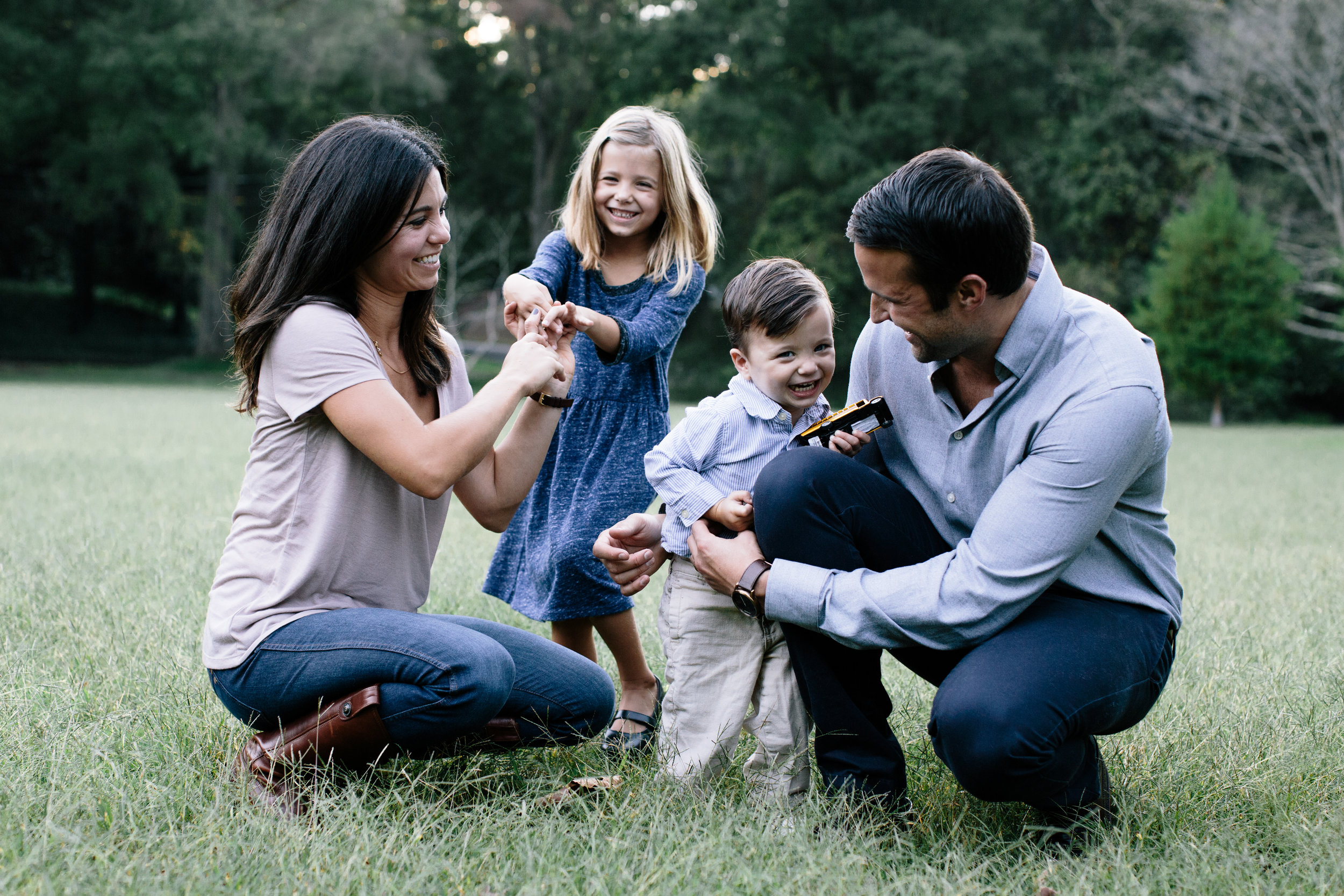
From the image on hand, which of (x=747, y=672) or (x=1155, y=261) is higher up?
(x=747, y=672)

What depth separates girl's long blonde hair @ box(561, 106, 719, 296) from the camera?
341 cm

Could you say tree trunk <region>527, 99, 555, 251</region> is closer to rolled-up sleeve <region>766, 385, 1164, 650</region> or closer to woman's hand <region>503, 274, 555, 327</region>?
woman's hand <region>503, 274, 555, 327</region>

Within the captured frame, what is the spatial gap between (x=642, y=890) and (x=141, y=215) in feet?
100

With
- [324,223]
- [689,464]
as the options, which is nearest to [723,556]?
[689,464]

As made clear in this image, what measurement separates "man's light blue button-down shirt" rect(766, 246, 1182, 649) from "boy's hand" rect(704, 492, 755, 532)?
241mm

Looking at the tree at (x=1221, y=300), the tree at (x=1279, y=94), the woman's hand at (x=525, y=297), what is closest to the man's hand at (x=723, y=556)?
the woman's hand at (x=525, y=297)

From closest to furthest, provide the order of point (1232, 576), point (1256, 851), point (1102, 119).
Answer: point (1256, 851) < point (1232, 576) < point (1102, 119)

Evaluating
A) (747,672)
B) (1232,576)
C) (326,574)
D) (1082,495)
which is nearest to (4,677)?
(326,574)

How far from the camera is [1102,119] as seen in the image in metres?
27.6

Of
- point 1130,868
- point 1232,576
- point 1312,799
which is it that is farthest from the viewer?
point 1232,576

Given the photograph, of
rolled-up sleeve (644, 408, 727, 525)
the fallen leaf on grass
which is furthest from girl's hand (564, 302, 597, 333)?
the fallen leaf on grass

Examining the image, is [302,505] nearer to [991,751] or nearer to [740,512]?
[740,512]

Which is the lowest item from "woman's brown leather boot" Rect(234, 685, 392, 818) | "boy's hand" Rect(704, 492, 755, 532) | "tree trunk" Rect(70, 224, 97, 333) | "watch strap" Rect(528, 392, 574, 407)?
"tree trunk" Rect(70, 224, 97, 333)

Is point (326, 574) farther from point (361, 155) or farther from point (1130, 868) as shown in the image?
point (1130, 868)
